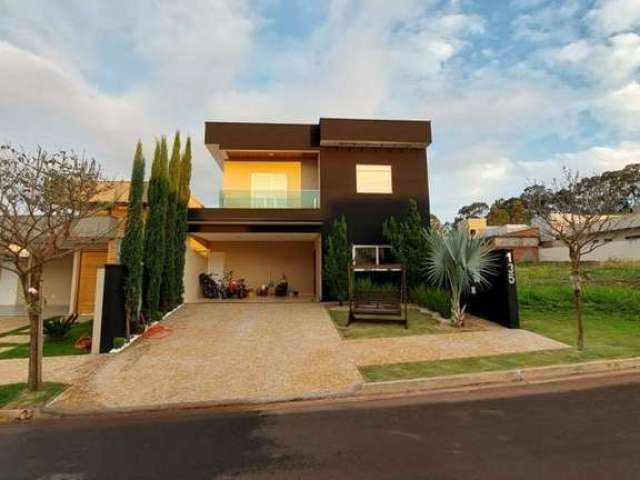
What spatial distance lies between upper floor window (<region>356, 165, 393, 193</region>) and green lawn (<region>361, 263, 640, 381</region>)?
706 centimetres

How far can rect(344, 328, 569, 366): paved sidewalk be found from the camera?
22.6 ft

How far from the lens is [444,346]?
302 inches

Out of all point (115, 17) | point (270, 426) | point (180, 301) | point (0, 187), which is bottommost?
point (270, 426)

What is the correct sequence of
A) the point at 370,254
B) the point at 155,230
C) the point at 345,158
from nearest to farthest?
the point at 155,230
the point at 370,254
the point at 345,158

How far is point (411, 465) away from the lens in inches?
124

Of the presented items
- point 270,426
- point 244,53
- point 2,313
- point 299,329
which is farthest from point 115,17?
point 2,313

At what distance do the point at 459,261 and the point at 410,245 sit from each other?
15.3ft

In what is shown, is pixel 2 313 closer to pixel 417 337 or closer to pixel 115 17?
pixel 115 17

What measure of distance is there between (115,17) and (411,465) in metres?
11.9

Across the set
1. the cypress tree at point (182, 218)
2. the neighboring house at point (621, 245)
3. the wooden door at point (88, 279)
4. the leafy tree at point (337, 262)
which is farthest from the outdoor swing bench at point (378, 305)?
the neighboring house at point (621, 245)

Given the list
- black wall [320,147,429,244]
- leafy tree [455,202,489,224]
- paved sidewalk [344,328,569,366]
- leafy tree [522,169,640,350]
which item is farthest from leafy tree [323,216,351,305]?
leafy tree [455,202,489,224]

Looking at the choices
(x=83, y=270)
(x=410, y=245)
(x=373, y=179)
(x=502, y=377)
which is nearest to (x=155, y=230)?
(x=83, y=270)

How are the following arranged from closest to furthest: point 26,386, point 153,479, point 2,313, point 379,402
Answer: point 153,479
point 379,402
point 26,386
point 2,313

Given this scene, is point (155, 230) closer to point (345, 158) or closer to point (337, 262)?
point (337, 262)
